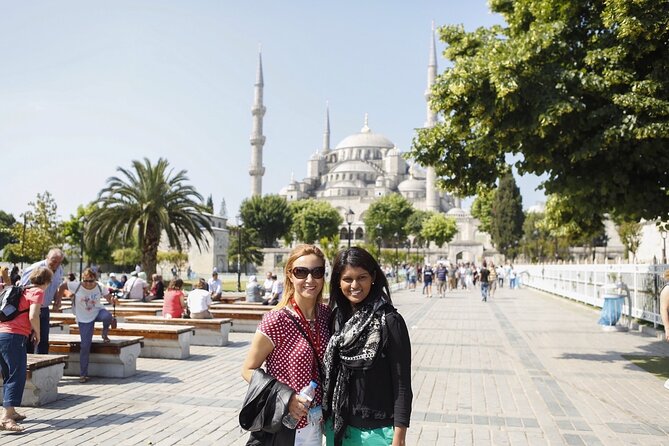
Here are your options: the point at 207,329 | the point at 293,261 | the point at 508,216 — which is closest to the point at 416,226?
the point at 508,216

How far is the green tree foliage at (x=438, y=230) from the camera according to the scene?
8069 centimetres

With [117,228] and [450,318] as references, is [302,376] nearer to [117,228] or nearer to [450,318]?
[450,318]

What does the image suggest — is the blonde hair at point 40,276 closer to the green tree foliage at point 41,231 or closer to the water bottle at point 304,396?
the water bottle at point 304,396

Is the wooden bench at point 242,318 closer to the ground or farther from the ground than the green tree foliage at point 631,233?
closer to the ground

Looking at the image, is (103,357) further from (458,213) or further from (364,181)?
(364,181)

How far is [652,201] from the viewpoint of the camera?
8484 millimetres

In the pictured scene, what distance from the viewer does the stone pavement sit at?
16.8ft

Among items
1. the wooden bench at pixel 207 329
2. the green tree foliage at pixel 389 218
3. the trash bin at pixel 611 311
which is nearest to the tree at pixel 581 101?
the trash bin at pixel 611 311

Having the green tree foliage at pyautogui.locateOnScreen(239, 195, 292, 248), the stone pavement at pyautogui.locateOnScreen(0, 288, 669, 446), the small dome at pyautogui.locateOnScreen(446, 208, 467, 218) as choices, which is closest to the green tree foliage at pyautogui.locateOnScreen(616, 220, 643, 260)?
the stone pavement at pyautogui.locateOnScreen(0, 288, 669, 446)

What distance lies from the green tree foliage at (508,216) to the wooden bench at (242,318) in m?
50.2

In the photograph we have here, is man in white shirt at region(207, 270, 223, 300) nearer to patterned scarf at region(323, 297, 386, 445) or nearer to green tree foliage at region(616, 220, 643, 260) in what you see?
patterned scarf at region(323, 297, 386, 445)

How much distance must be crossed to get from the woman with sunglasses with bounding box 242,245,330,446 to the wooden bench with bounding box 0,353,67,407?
163 inches

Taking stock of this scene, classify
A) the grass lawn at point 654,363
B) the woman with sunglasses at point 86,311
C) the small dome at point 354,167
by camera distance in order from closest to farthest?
the woman with sunglasses at point 86,311
the grass lawn at point 654,363
the small dome at point 354,167

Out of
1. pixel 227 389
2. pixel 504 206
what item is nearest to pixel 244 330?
pixel 227 389
